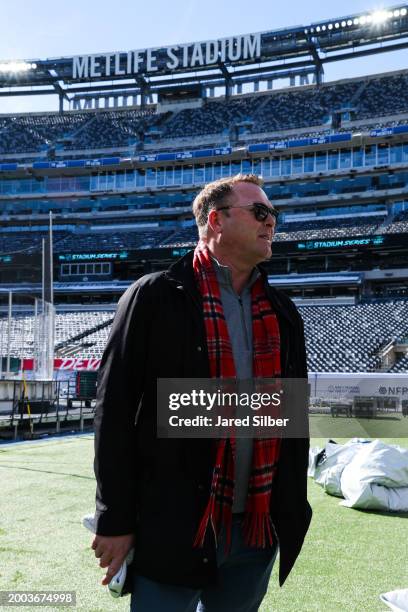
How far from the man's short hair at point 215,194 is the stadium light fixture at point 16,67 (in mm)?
55660

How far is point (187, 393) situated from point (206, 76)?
55.0m

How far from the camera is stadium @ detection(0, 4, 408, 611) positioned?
39.3 m

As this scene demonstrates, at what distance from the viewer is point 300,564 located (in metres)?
4.32

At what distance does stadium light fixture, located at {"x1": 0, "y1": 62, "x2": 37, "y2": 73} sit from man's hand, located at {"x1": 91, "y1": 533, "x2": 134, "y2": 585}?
185 feet

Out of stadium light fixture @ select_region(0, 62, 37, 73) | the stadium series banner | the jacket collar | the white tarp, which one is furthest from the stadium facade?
the jacket collar

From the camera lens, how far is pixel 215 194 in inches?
94.0

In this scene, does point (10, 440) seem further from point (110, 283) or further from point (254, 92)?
point (254, 92)

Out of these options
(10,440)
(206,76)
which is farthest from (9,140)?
(10,440)

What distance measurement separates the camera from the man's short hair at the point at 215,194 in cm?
238

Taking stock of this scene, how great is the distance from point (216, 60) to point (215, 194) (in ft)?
166

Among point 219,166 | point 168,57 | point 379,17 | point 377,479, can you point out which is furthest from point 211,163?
point 377,479

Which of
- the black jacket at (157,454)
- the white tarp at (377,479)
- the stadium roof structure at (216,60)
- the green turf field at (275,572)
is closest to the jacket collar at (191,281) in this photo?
the black jacket at (157,454)

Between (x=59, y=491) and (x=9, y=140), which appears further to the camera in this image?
(x=9, y=140)

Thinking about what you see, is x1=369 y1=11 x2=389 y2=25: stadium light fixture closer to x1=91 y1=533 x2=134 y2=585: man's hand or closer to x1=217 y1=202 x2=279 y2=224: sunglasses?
x1=217 y1=202 x2=279 y2=224: sunglasses
